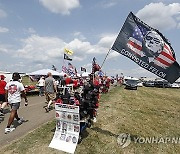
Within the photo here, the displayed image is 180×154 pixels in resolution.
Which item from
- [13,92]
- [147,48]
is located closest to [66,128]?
[13,92]

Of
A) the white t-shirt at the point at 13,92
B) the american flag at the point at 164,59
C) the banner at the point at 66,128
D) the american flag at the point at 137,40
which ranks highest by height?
the american flag at the point at 137,40

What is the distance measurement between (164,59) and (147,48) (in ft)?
2.30

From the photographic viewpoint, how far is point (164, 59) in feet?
26.5

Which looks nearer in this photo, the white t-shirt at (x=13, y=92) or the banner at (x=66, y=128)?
the banner at (x=66, y=128)

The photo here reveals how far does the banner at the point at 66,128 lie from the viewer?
6645 millimetres

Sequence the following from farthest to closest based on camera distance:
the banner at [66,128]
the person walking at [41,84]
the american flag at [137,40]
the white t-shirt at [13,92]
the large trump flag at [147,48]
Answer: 1. the person walking at [41,84]
2. the white t-shirt at [13,92]
3. the american flag at [137,40]
4. the large trump flag at [147,48]
5. the banner at [66,128]

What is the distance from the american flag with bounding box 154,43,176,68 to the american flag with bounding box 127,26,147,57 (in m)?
0.59

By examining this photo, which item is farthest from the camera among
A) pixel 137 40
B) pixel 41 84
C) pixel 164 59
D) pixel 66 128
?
pixel 41 84

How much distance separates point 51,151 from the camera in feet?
21.5

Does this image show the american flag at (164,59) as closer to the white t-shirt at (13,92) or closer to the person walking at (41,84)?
the white t-shirt at (13,92)

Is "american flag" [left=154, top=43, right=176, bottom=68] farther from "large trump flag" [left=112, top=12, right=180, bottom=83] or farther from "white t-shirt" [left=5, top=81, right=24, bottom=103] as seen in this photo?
"white t-shirt" [left=5, top=81, right=24, bottom=103]

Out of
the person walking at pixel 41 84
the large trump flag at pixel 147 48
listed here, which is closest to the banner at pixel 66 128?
the large trump flag at pixel 147 48

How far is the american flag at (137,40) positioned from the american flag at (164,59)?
59cm

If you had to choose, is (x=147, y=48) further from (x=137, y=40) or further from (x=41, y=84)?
(x=41, y=84)
